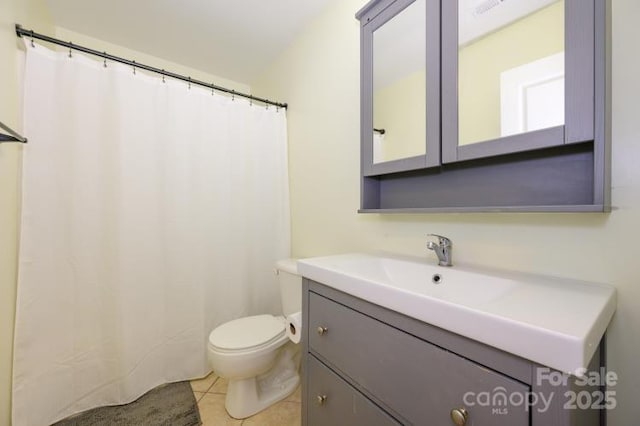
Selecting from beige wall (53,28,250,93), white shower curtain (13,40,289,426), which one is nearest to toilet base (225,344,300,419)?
white shower curtain (13,40,289,426)

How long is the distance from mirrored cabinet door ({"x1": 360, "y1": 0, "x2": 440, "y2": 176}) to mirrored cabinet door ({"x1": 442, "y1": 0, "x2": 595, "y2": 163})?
0.05 m

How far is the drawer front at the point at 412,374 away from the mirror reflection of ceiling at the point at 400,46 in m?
1.03

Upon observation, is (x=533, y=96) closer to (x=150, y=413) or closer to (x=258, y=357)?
(x=258, y=357)

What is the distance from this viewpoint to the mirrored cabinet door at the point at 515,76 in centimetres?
70

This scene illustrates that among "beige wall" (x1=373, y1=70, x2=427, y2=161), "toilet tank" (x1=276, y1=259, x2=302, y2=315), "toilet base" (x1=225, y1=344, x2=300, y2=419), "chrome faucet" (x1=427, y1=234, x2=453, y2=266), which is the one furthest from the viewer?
"toilet tank" (x1=276, y1=259, x2=302, y2=315)

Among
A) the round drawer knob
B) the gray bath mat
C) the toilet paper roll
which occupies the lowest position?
the gray bath mat

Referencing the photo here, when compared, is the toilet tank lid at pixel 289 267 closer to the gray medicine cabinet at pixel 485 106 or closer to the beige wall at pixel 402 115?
the gray medicine cabinet at pixel 485 106

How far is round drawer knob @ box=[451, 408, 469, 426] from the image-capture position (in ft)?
1.77

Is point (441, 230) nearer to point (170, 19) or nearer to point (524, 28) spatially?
point (524, 28)

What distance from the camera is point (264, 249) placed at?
194 centimetres

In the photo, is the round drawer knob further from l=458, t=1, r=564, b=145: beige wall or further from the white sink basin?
l=458, t=1, r=564, b=145: beige wall

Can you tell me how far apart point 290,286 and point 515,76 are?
1394 millimetres

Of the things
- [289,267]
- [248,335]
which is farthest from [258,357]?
[289,267]

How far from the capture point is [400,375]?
68 cm
